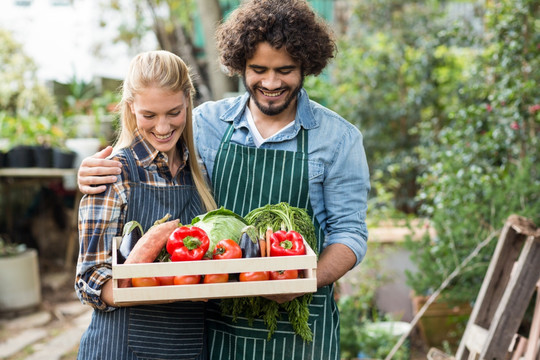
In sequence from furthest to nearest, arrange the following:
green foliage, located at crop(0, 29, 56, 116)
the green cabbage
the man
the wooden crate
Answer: green foliage, located at crop(0, 29, 56, 116), the man, the green cabbage, the wooden crate

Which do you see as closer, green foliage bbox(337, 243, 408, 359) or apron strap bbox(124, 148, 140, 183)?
apron strap bbox(124, 148, 140, 183)

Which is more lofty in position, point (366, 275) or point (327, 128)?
point (327, 128)

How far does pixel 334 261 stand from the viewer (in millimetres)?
2291

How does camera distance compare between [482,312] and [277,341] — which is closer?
[277,341]

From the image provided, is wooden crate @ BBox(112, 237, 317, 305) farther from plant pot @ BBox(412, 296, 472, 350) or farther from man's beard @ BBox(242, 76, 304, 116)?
plant pot @ BBox(412, 296, 472, 350)

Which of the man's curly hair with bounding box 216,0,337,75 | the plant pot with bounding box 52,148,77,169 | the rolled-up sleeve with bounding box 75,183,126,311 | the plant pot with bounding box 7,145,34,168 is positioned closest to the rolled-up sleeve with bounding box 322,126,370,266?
the man's curly hair with bounding box 216,0,337,75

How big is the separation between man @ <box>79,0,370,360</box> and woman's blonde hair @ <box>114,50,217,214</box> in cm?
12

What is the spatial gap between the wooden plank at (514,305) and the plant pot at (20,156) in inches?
215

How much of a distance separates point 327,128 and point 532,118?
2651 mm

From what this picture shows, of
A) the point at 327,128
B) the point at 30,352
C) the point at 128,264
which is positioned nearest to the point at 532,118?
the point at 327,128

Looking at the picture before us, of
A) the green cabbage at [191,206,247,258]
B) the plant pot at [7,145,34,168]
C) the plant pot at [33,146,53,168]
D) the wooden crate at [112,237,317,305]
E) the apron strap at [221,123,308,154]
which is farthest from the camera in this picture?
the plant pot at [33,146,53,168]

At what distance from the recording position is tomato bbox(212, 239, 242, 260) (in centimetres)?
192

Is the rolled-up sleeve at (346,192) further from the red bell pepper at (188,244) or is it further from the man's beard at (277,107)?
the red bell pepper at (188,244)

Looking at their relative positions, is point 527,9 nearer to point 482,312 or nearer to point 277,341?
point 482,312
